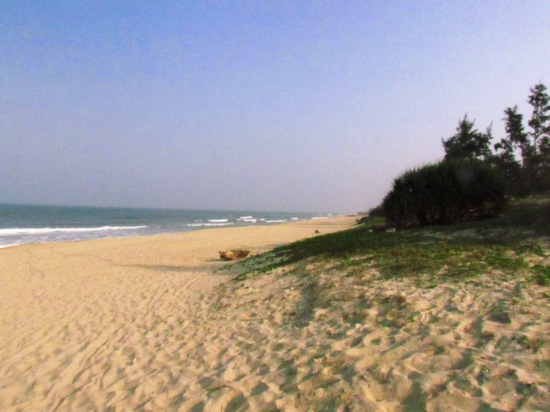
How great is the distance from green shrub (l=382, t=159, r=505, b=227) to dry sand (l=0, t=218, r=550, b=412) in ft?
25.9

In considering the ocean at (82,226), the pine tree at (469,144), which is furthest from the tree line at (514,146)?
the ocean at (82,226)

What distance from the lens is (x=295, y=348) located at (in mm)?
4734

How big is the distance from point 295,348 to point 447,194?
1185cm

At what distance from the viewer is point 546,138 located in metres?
24.6

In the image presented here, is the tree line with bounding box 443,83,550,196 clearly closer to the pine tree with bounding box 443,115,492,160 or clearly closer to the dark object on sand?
the pine tree with bounding box 443,115,492,160

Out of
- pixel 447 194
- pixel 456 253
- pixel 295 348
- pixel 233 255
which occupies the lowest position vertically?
pixel 295 348

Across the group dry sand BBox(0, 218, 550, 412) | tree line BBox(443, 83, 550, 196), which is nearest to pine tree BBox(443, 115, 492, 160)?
tree line BBox(443, 83, 550, 196)

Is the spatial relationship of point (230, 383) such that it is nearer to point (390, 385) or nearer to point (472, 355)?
point (390, 385)

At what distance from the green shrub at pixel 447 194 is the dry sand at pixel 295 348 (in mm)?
7883

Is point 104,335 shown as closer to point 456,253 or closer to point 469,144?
point 456,253

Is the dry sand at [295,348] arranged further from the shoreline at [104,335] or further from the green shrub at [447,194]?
the green shrub at [447,194]

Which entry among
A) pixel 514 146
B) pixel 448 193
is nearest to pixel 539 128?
pixel 514 146

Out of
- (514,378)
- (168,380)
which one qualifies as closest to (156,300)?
(168,380)

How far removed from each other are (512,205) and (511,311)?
1156 centimetres
